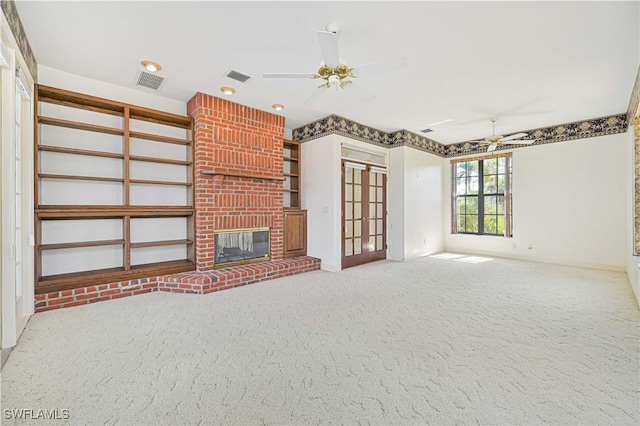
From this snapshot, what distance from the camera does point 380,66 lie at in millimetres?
2576

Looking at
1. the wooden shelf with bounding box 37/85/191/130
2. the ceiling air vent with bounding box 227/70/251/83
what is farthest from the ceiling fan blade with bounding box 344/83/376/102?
the wooden shelf with bounding box 37/85/191/130

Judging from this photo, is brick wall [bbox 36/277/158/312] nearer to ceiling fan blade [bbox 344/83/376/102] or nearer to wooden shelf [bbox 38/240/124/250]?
wooden shelf [bbox 38/240/124/250]

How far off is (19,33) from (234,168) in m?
2.52

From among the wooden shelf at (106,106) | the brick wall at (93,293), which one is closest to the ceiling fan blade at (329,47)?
the wooden shelf at (106,106)

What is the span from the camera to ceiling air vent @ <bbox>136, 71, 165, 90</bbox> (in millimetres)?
3549

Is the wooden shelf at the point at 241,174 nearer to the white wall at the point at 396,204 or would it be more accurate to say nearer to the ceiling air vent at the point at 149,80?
the ceiling air vent at the point at 149,80

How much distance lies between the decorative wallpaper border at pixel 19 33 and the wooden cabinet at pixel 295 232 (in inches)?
145

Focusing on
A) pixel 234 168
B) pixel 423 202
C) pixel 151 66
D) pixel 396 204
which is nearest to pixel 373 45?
pixel 151 66

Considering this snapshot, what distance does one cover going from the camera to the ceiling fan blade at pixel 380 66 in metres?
2.46

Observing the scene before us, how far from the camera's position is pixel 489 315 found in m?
3.00

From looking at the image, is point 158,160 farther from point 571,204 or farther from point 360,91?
point 571,204

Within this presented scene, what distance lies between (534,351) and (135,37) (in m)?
4.51

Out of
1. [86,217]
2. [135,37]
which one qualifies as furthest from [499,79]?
[86,217]

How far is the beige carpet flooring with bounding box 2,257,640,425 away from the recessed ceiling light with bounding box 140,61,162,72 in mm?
2796
